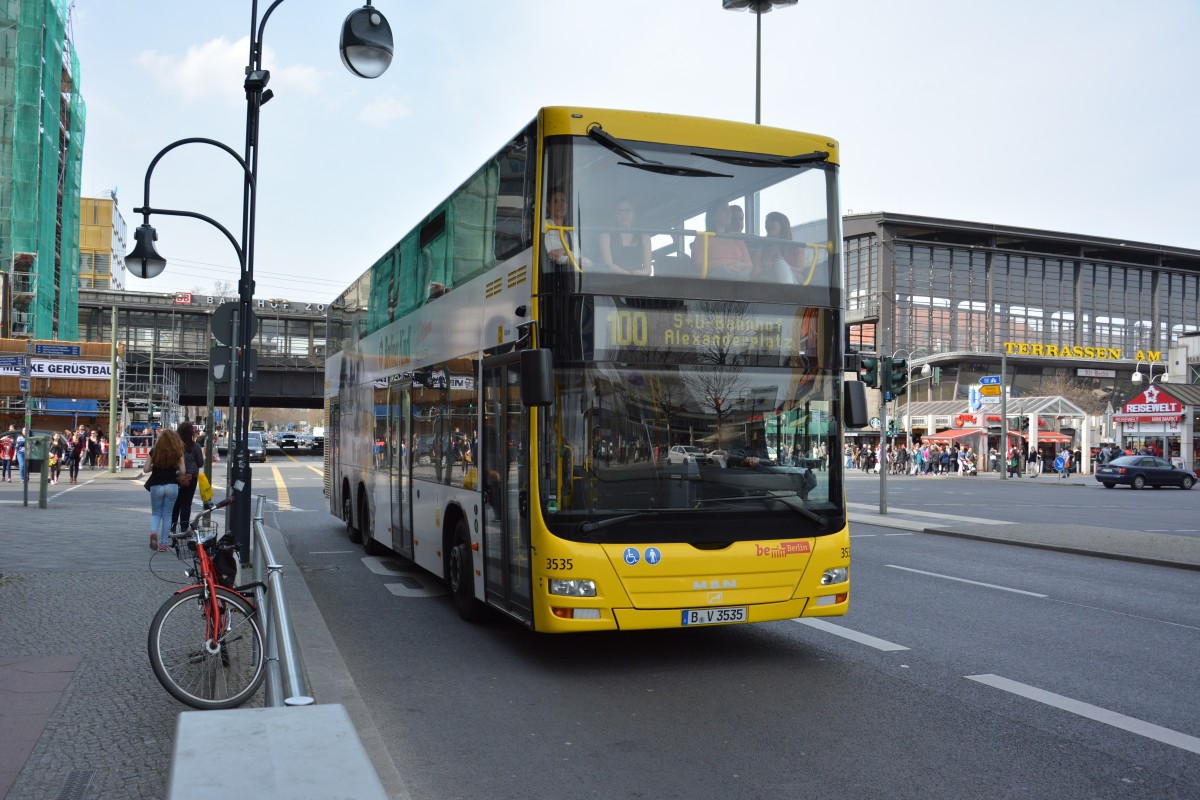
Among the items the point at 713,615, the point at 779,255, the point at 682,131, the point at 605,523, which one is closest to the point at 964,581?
the point at 713,615

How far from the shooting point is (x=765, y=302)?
793 centimetres

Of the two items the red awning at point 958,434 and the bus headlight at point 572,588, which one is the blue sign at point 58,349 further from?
the bus headlight at point 572,588

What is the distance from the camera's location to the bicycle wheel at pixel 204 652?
621cm

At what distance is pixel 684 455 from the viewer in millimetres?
7660

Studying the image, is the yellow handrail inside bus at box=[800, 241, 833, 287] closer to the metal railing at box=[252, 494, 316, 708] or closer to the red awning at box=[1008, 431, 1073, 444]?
the metal railing at box=[252, 494, 316, 708]

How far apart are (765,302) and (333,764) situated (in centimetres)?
584

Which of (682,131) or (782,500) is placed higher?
(682,131)

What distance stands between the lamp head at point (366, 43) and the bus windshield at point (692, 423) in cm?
580

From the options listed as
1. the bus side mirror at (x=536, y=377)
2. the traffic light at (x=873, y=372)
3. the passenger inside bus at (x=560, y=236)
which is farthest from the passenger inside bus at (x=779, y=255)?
the traffic light at (x=873, y=372)

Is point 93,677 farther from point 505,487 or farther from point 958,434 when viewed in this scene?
point 958,434

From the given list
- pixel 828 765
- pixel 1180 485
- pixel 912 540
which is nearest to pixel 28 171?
pixel 912 540

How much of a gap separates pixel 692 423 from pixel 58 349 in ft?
176

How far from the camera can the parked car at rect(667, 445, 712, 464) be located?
7.64 m

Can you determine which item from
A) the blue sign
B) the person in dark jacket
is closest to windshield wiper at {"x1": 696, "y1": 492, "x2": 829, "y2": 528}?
the person in dark jacket
